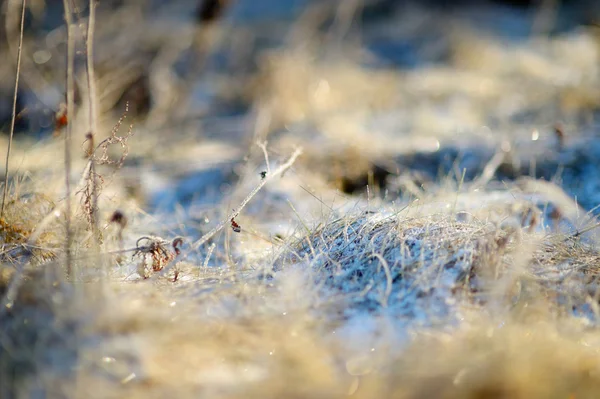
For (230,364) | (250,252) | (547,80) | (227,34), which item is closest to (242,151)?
(250,252)

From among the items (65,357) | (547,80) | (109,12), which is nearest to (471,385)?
(65,357)

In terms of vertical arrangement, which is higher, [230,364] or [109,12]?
[109,12]

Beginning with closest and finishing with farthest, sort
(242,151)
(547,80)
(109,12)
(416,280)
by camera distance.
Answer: (416,280) → (242,151) → (547,80) → (109,12)

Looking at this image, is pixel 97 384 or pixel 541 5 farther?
pixel 541 5

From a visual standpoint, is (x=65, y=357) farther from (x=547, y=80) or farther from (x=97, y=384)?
(x=547, y=80)

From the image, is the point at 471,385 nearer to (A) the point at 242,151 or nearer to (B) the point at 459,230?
(B) the point at 459,230

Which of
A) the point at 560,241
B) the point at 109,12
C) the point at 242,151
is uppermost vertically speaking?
the point at 109,12

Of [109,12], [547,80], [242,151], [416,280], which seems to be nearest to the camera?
[416,280]
